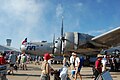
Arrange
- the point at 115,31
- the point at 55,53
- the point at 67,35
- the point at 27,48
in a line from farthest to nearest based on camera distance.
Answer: the point at 27,48, the point at 55,53, the point at 67,35, the point at 115,31

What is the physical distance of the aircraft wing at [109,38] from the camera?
20894 mm

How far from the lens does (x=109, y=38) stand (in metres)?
23.1

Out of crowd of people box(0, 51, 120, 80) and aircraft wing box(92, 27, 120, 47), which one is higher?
aircraft wing box(92, 27, 120, 47)

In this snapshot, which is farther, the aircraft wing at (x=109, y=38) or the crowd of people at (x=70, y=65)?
the aircraft wing at (x=109, y=38)

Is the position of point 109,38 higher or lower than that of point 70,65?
higher

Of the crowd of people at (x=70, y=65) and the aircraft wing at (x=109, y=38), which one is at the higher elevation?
the aircraft wing at (x=109, y=38)

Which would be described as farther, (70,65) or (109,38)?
(109,38)

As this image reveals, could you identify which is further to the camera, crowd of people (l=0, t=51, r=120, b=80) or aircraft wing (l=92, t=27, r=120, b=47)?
aircraft wing (l=92, t=27, r=120, b=47)

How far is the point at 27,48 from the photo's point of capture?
34469mm

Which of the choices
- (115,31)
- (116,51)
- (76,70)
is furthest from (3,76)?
(116,51)

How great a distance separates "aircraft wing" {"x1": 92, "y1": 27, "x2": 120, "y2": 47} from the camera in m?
20.9

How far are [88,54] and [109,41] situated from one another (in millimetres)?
5345

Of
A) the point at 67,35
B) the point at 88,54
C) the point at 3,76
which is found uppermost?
the point at 67,35

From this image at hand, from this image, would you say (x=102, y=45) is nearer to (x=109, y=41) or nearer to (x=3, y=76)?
(x=109, y=41)
